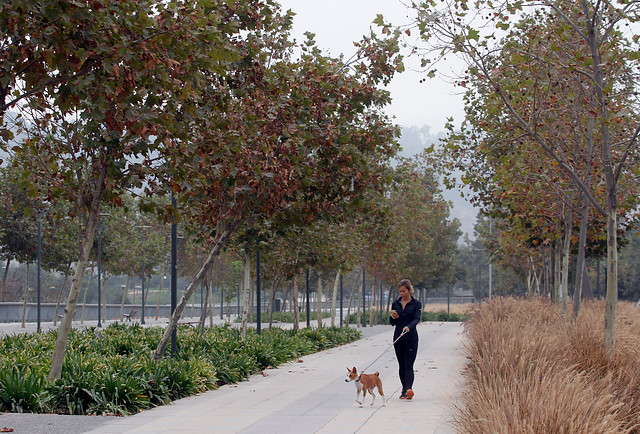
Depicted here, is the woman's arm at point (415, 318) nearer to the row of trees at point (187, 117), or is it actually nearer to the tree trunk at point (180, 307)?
the row of trees at point (187, 117)

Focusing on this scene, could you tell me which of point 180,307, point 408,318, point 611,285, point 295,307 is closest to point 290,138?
point 180,307

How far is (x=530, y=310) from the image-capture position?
68.8ft

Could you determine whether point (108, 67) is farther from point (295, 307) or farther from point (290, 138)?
point (295, 307)

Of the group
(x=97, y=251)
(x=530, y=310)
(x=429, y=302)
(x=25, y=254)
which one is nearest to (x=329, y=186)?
(x=530, y=310)

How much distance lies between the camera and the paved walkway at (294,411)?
375 inches

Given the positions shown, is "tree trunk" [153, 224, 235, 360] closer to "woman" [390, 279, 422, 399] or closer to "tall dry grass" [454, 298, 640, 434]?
"woman" [390, 279, 422, 399]

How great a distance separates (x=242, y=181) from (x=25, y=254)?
31.2 metres

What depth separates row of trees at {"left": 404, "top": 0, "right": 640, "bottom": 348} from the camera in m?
11.8

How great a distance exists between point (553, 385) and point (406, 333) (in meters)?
5.43

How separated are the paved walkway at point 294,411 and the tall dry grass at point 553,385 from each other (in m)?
0.75

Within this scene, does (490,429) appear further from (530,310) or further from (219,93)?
(530,310)

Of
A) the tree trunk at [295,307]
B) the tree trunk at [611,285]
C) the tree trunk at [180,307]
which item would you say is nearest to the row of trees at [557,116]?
the tree trunk at [611,285]

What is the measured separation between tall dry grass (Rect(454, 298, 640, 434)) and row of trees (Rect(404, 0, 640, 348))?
570 millimetres

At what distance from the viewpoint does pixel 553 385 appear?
6711 millimetres
